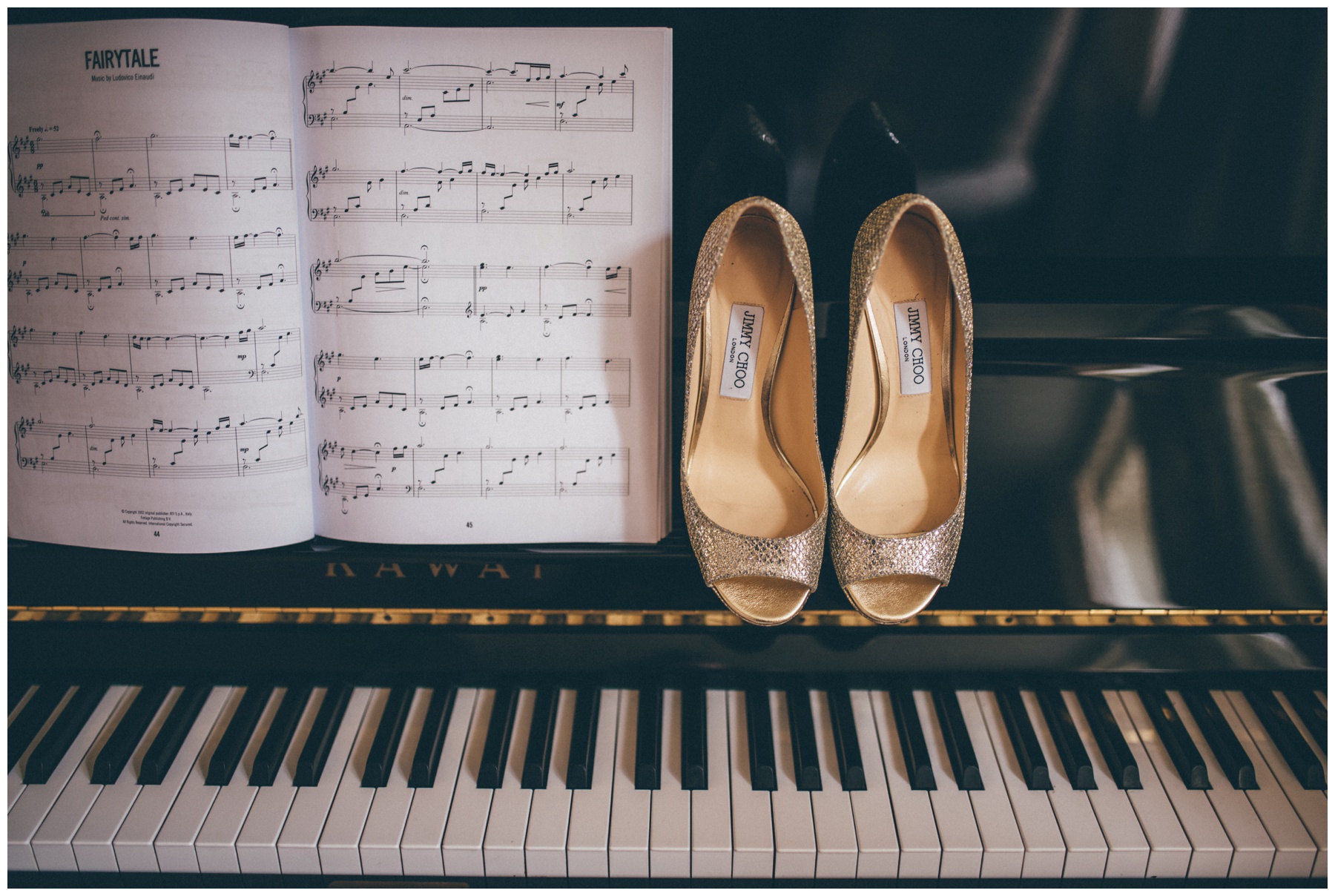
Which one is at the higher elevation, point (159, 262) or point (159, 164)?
point (159, 164)

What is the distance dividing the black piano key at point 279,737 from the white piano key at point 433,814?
0.19 metres

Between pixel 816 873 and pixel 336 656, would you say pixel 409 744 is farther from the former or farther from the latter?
pixel 816 873

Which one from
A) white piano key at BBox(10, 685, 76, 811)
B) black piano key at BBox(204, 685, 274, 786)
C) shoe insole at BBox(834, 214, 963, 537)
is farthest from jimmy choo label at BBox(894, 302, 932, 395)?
white piano key at BBox(10, 685, 76, 811)

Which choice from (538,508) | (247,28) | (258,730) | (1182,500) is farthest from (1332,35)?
(258,730)

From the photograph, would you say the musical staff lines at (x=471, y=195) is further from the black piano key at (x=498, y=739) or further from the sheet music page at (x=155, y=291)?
the black piano key at (x=498, y=739)

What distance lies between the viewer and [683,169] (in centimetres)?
73

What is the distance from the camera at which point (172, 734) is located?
0.75 meters

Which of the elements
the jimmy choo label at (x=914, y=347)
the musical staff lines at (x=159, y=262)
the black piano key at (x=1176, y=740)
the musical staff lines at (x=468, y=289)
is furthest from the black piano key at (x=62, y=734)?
the black piano key at (x=1176, y=740)

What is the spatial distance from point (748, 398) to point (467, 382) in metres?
0.37

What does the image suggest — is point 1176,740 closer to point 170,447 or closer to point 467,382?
point 467,382

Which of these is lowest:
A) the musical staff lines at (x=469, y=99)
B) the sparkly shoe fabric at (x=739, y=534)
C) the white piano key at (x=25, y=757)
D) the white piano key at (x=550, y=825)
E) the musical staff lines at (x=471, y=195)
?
the white piano key at (x=550, y=825)

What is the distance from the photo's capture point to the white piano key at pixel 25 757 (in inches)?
28.3

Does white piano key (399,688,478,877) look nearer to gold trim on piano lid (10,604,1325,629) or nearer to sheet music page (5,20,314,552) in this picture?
gold trim on piano lid (10,604,1325,629)

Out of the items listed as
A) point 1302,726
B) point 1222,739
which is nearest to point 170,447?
point 1222,739
